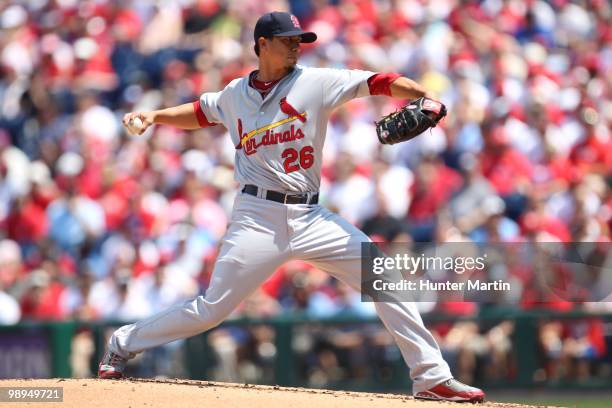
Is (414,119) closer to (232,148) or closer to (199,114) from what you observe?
(199,114)

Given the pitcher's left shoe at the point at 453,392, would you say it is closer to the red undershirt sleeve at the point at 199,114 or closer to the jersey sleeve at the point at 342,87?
the jersey sleeve at the point at 342,87

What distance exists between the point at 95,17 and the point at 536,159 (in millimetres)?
4788

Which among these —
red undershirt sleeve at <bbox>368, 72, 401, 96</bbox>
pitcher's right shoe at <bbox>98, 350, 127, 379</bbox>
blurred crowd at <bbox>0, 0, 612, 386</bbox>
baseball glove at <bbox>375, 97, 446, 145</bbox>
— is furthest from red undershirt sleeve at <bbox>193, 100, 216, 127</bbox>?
blurred crowd at <bbox>0, 0, 612, 386</bbox>

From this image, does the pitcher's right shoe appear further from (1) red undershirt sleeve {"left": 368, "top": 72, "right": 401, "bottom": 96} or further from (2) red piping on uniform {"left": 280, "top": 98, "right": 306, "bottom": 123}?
(1) red undershirt sleeve {"left": 368, "top": 72, "right": 401, "bottom": 96}

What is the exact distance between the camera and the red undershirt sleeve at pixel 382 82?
19.9 feet

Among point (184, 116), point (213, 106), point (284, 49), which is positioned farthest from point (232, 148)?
point (284, 49)

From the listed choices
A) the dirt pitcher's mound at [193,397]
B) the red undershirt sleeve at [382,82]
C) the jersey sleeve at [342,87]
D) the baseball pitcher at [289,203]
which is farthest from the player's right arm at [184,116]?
the dirt pitcher's mound at [193,397]

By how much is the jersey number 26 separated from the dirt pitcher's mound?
1.09m

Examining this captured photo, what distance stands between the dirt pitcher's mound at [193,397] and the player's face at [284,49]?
159cm

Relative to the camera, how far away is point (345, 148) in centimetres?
1160

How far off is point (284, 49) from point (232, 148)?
18.1 feet

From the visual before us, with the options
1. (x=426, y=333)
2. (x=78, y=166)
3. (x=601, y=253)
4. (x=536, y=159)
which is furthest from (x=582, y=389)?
(x=78, y=166)

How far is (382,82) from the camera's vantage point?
239 inches

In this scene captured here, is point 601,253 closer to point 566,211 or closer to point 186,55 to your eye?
point 566,211
